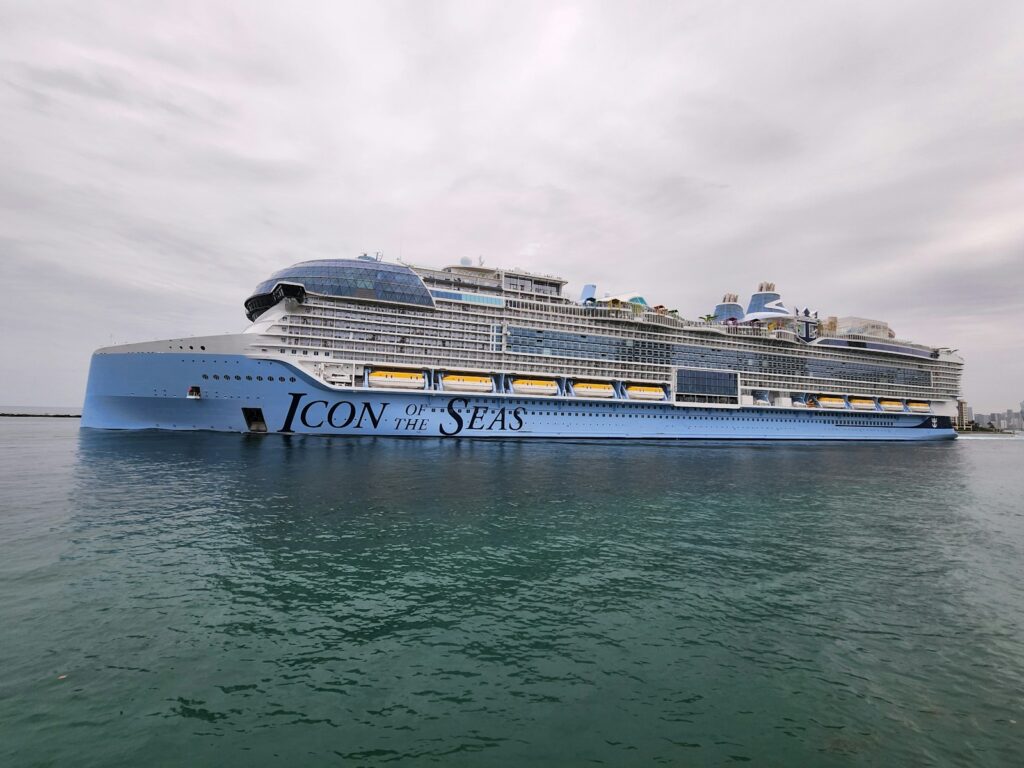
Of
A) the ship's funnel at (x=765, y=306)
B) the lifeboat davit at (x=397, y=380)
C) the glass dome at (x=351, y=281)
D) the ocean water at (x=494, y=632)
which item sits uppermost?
the ship's funnel at (x=765, y=306)

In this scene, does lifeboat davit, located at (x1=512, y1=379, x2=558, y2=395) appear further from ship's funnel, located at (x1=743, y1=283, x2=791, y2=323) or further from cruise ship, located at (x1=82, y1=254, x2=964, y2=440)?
Result: ship's funnel, located at (x1=743, y1=283, x2=791, y2=323)

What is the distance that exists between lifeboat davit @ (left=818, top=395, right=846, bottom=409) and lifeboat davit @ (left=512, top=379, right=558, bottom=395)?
52222mm

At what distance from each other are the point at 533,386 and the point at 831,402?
58.1 metres

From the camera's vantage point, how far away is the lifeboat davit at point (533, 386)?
5947cm

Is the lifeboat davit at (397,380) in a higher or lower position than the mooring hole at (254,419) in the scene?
higher

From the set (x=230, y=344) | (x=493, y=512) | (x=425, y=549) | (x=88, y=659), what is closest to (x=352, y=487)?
(x=493, y=512)

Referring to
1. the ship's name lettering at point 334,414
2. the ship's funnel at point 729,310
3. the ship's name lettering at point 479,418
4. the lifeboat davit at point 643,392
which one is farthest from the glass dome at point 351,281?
the ship's funnel at point 729,310

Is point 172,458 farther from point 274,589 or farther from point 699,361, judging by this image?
point 699,361

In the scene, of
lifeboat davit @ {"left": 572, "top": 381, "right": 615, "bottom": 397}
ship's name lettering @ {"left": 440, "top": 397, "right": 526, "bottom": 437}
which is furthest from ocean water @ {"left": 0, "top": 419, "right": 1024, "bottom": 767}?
lifeboat davit @ {"left": 572, "top": 381, "right": 615, "bottom": 397}

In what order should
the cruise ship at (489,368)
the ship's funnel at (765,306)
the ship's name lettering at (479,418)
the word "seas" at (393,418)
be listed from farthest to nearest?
the ship's funnel at (765,306), the ship's name lettering at (479,418), the word "seas" at (393,418), the cruise ship at (489,368)

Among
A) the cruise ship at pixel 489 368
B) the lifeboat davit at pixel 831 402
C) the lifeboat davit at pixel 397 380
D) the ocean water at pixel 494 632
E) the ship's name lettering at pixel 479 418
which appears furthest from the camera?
the lifeboat davit at pixel 831 402

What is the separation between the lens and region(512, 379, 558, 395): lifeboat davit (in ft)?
195

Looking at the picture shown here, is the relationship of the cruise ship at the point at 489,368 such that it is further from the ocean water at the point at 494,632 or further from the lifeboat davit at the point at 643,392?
the ocean water at the point at 494,632

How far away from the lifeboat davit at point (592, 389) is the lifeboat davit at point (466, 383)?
41.7 ft
